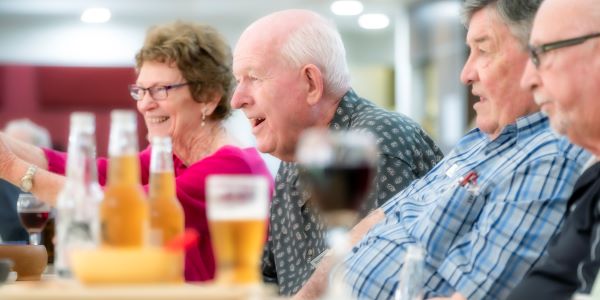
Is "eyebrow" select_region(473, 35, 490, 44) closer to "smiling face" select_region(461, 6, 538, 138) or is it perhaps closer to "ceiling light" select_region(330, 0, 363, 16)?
"smiling face" select_region(461, 6, 538, 138)

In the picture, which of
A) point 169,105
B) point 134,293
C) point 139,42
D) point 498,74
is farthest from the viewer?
point 139,42

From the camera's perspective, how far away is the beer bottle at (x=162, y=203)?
1.55 m

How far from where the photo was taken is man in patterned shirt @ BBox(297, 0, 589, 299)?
1.97 meters

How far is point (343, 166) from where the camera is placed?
1.21 m

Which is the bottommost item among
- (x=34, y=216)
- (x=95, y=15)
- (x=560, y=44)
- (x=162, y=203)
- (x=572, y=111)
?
(x=34, y=216)

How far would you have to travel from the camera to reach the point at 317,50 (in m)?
2.74

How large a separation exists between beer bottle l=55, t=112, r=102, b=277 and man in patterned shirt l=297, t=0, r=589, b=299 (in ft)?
2.46

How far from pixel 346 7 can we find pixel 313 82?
635cm

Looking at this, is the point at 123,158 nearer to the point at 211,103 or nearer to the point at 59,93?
the point at 211,103

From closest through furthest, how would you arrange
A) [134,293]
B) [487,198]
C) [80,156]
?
[134,293]
[80,156]
[487,198]

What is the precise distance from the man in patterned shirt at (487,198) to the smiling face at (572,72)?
14cm

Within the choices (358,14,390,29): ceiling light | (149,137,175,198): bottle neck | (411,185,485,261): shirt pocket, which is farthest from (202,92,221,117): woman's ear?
(358,14,390,29): ceiling light

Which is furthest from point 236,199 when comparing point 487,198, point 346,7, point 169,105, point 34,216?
point 346,7

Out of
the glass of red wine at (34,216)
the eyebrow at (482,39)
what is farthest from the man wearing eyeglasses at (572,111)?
the glass of red wine at (34,216)
